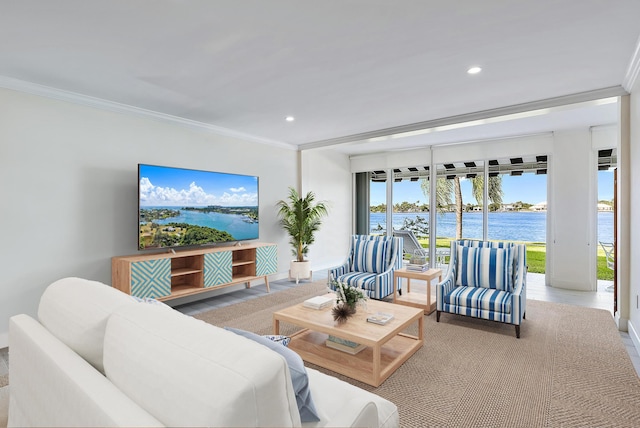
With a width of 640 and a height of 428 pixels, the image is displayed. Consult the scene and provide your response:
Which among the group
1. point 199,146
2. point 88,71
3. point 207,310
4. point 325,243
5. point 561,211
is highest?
point 88,71

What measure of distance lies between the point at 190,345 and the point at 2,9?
2.63 meters

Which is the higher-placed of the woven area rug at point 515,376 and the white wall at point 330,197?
the white wall at point 330,197

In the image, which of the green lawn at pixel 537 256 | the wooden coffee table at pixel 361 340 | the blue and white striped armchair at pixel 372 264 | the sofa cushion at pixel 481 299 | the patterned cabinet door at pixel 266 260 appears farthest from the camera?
the green lawn at pixel 537 256

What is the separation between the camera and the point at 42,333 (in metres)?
1.47

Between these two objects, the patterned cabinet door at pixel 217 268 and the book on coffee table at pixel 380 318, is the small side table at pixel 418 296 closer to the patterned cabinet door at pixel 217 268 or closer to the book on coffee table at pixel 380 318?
the book on coffee table at pixel 380 318

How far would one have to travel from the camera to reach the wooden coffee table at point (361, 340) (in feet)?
8.15

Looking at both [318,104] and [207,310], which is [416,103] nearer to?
[318,104]

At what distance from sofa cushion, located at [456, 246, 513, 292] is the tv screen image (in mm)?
3087

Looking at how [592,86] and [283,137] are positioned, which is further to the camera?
[283,137]

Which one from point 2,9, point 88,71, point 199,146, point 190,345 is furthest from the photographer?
point 199,146

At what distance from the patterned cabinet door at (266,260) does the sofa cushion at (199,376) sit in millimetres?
3949

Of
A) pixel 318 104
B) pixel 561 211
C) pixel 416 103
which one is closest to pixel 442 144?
pixel 561 211

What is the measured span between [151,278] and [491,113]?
4613mm

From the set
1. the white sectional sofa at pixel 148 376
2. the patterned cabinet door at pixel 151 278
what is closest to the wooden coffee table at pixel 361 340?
the white sectional sofa at pixel 148 376
